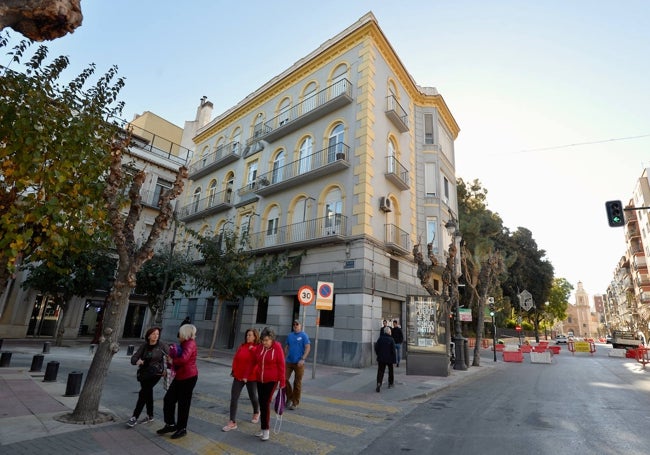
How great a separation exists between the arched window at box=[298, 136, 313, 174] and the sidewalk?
411 inches

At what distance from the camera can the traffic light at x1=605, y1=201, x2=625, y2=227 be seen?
1155cm

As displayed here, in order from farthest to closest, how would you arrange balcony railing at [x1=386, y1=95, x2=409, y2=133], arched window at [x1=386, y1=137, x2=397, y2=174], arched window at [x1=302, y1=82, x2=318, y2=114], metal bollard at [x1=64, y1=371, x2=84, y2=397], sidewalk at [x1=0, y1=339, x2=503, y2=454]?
arched window at [x1=302, y1=82, x2=318, y2=114] < balcony railing at [x1=386, y1=95, x2=409, y2=133] < arched window at [x1=386, y1=137, x2=397, y2=174] < metal bollard at [x1=64, y1=371, x2=84, y2=397] < sidewalk at [x1=0, y1=339, x2=503, y2=454]

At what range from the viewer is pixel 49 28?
445 cm

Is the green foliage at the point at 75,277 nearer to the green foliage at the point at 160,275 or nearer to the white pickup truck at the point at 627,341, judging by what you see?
the green foliage at the point at 160,275

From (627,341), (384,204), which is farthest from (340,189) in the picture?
(627,341)

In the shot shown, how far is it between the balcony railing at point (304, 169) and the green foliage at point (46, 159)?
1025cm

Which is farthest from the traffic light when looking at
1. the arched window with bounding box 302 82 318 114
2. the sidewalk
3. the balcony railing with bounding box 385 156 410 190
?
the arched window with bounding box 302 82 318 114

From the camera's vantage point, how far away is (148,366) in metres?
5.60

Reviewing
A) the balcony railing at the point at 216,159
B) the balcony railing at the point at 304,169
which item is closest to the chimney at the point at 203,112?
the balcony railing at the point at 216,159

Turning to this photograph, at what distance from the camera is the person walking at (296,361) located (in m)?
7.34

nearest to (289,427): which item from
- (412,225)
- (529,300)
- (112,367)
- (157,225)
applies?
(157,225)

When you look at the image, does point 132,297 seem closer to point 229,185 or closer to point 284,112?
point 229,185

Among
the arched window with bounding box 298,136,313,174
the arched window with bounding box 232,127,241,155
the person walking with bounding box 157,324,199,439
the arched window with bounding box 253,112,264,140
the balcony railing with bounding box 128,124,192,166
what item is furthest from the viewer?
the balcony railing with bounding box 128,124,192,166

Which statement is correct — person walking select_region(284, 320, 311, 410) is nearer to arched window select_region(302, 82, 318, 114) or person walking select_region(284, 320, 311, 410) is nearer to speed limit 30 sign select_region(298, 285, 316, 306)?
speed limit 30 sign select_region(298, 285, 316, 306)
